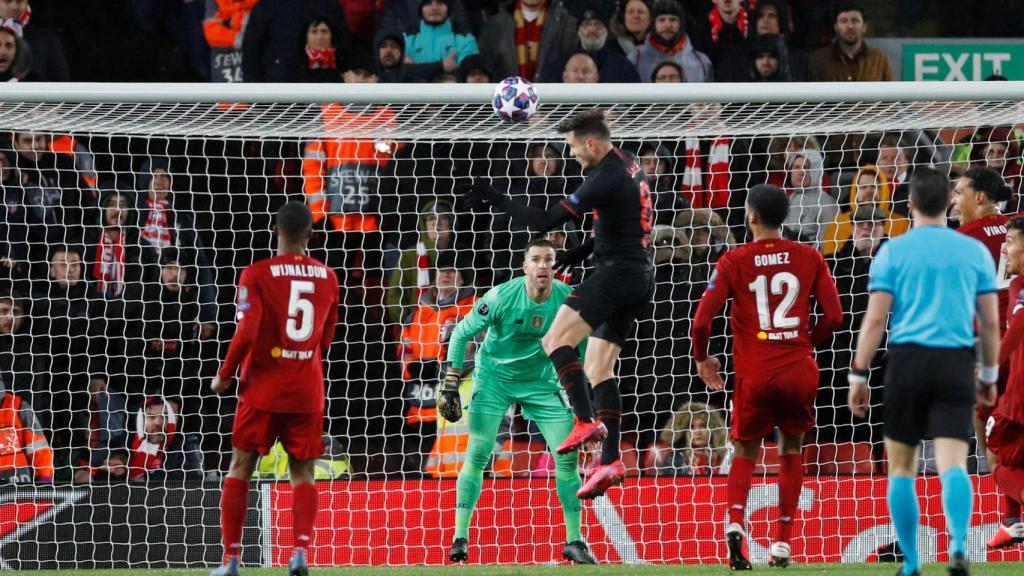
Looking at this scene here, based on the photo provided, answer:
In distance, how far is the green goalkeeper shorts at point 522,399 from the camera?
30.6 feet

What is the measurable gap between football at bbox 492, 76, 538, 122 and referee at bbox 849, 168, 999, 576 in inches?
98.9

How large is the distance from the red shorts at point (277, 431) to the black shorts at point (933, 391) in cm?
280

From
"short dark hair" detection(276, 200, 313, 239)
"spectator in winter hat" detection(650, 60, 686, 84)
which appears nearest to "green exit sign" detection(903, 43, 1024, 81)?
"spectator in winter hat" detection(650, 60, 686, 84)

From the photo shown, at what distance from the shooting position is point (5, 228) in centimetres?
1109

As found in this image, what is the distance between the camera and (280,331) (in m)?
7.07

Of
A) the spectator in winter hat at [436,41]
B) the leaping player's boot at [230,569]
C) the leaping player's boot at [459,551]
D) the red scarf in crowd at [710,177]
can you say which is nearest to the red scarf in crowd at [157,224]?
the spectator in winter hat at [436,41]

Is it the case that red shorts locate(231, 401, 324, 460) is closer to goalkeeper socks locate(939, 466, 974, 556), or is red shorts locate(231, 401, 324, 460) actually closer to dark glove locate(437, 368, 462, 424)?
dark glove locate(437, 368, 462, 424)

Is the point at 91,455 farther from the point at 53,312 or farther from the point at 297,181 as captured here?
the point at 297,181

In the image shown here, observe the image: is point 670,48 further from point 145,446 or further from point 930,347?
point 930,347

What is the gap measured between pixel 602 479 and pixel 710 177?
4.27m

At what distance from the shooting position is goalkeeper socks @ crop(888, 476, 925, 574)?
6152 millimetres

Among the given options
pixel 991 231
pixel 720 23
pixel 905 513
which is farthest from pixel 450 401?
pixel 720 23

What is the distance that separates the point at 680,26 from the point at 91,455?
5.63 m

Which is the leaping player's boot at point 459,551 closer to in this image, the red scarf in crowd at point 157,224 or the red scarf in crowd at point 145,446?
the red scarf in crowd at point 145,446
